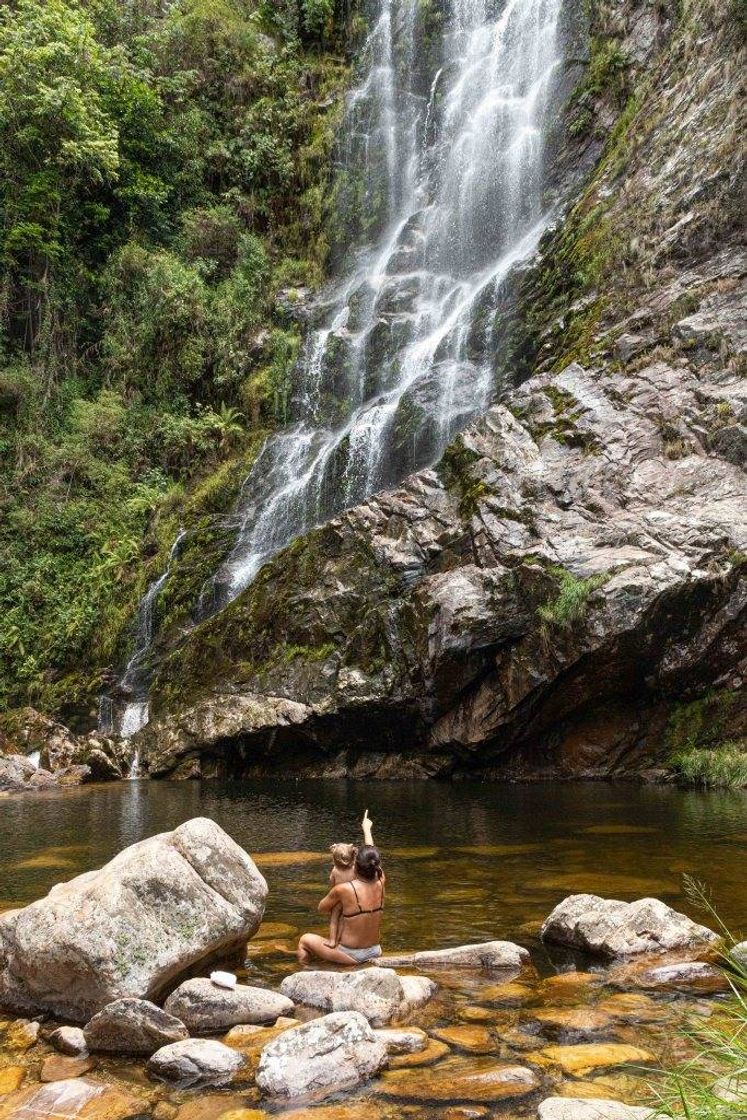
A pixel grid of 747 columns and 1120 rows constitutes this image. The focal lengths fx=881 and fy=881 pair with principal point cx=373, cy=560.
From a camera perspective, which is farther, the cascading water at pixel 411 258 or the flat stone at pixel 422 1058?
the cascading water at pixel 411 258

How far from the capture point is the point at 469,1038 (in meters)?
4.39

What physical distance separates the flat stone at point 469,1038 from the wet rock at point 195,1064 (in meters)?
1.01

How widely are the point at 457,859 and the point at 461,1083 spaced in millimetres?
5121

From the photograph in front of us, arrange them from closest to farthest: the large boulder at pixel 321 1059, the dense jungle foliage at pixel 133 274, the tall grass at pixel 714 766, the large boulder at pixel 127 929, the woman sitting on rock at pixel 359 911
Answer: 1. the large boulder at pixel 321 1059
2. the large boulder at pixel 127 929
3. the woman sitting on rock at pixel 359 911
4. the tall grass at pixel 714 766
5. the dense jungle foliage at pixel 133 274

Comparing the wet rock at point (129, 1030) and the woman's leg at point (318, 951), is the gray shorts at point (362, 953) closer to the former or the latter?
the woman's leg at point (318, 951)

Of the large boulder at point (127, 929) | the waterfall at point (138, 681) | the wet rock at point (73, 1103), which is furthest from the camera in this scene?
the waterfall at point (138, 681)

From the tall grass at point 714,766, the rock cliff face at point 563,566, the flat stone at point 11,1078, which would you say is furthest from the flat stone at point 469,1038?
the tall grass at point 714,766

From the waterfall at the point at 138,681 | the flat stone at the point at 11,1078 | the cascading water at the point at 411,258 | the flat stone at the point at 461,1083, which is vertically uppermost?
the cascading water at the point at 411,258

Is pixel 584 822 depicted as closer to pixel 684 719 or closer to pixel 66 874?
pixel 684 719

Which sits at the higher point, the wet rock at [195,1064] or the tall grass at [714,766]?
the tall grass at [714,766]

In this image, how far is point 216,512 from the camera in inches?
870

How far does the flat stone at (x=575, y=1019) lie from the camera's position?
4.47m

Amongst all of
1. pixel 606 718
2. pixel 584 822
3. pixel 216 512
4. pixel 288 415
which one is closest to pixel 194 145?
pixel 288 415

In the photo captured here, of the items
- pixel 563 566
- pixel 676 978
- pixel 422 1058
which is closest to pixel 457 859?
pixel 676 978
